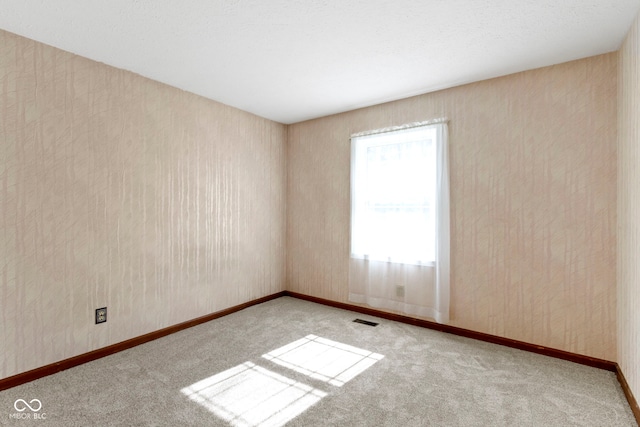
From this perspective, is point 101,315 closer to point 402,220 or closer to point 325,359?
point 325,359

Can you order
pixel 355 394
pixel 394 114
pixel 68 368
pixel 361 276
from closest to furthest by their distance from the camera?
pixel 355 394, pixel 68 368, pixel 394 114, pixel 361 276

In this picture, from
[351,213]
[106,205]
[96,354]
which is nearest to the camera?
[96,354]

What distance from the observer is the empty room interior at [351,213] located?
2012mm

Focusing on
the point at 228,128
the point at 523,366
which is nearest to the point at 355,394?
the point at 523,366

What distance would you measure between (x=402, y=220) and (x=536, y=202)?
1.27m

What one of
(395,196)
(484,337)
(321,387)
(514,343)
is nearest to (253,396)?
(321,387)

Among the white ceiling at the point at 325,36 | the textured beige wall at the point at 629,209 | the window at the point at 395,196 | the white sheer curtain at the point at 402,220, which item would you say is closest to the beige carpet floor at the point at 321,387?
the textured beige wall at the point at 629,209

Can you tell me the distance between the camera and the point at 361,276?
385 centimetres

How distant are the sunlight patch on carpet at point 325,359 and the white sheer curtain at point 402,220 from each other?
3.17 feet

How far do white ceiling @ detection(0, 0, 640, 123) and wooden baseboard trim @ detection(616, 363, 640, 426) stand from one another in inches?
96.7

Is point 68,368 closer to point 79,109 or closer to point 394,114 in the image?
point 79,109

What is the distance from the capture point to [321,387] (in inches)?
86.0

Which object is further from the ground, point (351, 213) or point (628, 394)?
point (351, 213)

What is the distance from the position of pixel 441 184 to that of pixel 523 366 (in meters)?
1.75
